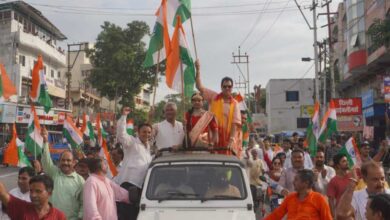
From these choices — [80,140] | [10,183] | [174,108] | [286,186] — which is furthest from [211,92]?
[10,183]

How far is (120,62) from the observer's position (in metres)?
37.9

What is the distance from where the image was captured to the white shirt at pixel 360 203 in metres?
4.17

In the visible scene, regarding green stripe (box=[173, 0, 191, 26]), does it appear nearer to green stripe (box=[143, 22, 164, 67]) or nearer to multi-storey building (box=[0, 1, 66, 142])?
green stripe (box=[143, 22, 164, 67])

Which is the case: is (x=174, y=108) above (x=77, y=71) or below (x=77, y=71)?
below

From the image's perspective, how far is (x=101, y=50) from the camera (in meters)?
39.3

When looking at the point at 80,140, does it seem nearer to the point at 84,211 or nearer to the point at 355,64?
the point at 84,211

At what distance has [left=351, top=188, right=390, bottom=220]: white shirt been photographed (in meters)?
4.17

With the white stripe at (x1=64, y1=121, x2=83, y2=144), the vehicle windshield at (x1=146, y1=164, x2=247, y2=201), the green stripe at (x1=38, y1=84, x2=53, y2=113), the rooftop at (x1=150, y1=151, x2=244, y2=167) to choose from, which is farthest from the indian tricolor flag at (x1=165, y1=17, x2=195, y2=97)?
the white stripe at (x1=64, y1=121, x2=83, y2=144)

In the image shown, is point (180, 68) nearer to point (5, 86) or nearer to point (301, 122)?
point (5, 86)

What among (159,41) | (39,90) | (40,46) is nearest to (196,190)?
(159,41)

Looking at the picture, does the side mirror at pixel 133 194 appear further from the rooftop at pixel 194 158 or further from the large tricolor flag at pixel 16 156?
the large tricolor flag at pixel 16 156

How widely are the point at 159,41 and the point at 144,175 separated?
135 inches

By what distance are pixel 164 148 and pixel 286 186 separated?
1.81 m

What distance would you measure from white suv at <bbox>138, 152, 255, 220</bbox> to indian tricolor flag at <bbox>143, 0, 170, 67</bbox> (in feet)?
10.7
